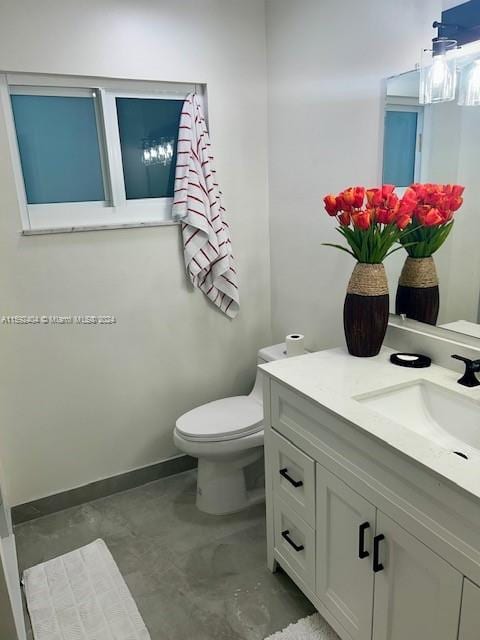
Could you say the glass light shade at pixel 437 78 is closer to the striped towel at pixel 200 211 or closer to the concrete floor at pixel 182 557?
the striped towel at pixel 200 211

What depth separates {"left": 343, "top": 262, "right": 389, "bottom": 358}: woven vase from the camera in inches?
64.6

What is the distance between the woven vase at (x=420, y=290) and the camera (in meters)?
1.67

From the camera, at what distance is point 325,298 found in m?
2.17

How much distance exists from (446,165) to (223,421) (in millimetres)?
1382

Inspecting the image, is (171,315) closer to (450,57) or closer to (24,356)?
(24,356)

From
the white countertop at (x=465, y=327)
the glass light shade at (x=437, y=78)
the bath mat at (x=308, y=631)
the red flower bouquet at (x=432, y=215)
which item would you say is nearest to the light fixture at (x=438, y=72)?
the glass light shade at (x=437, y=78)

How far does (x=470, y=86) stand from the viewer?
4.75 feet

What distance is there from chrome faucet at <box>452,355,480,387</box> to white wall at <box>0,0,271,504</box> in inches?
53.1

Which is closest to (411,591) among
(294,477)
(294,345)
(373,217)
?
(294,477)

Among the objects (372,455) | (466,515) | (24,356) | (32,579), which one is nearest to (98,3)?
(24,356)

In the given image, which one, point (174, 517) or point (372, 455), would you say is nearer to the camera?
point (372, 455)

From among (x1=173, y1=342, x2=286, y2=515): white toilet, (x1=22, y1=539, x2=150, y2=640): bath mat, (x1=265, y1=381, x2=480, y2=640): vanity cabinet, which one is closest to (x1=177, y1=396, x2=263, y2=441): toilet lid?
(x1=173, y1=342, x2=286, y2=515): white toilet

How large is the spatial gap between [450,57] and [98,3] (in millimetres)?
1409

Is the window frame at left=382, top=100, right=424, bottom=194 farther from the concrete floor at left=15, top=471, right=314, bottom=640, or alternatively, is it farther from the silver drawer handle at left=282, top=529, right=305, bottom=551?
the concrete floor at left=15, top=471, right=314, bottom=640
